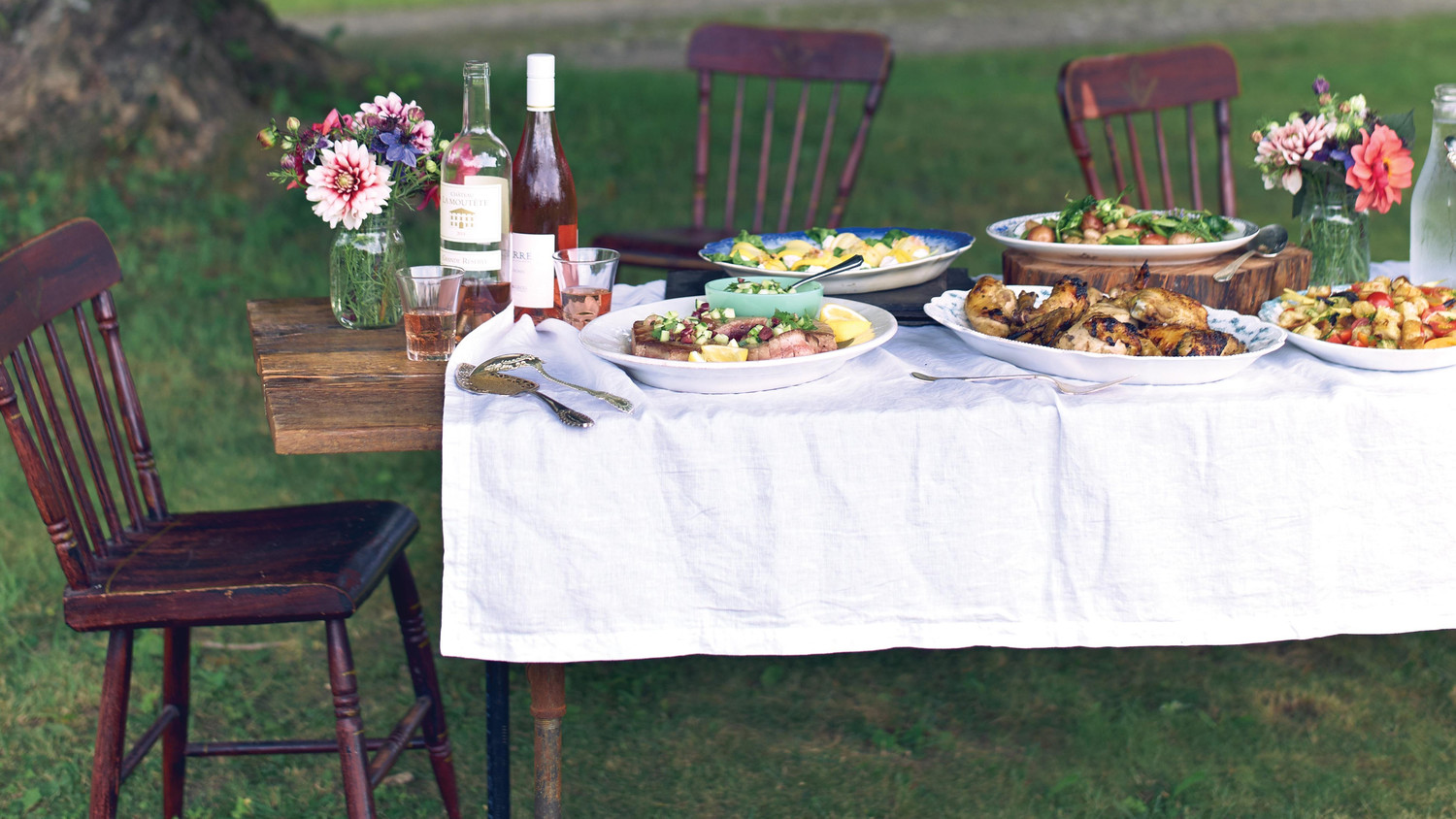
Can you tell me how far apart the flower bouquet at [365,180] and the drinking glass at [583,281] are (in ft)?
0.76

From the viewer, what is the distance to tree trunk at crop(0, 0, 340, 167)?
18.9 feet

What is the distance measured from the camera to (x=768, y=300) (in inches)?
64.9

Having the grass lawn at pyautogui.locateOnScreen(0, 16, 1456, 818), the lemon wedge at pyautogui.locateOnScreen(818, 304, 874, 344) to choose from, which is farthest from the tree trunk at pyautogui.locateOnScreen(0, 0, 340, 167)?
the lemon wedge at pyautogui.locateOnScreen(818, 304, 874, 344)

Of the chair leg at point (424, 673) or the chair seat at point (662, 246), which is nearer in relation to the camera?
the chair leg at point (424, 673)

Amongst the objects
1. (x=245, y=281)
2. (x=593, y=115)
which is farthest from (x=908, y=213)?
(x=245, y=281)

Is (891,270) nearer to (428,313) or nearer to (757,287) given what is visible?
(757,287)

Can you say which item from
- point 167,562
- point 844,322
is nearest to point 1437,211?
point 844,322

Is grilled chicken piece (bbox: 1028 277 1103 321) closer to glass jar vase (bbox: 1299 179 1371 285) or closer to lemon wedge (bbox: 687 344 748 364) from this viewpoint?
lemon wedge (bbox: 687 344 748 364)

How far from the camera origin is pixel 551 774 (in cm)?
168

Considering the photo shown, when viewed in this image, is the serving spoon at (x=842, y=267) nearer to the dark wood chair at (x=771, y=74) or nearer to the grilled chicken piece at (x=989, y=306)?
the grilled chicken piece at (x=989, y=306)

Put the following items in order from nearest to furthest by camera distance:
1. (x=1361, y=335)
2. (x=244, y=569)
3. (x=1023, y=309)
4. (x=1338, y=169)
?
(x=1361, y=335) < (x=1023, y=309) < (x=244, y=569) < (x=1338, y=169)

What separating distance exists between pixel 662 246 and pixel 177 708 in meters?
1.80

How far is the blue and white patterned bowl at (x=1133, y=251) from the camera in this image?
6.15ft

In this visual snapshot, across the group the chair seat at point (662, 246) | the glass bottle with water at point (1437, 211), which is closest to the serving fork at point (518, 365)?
the glass bottle with water at point (1437, 211)
